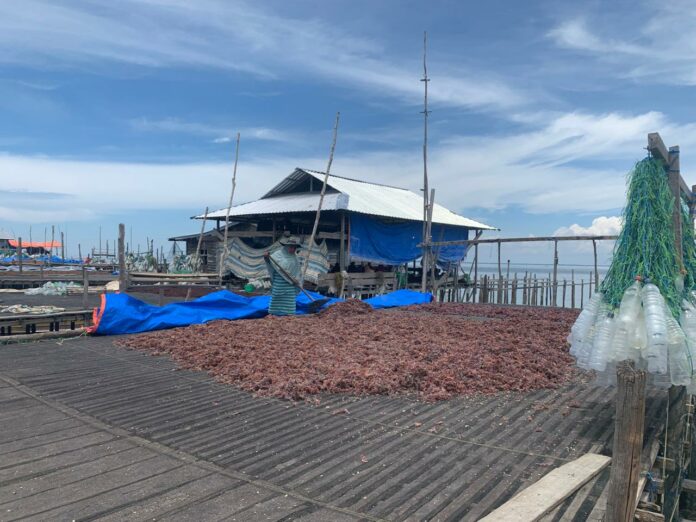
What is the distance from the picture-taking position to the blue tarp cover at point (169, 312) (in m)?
9.40

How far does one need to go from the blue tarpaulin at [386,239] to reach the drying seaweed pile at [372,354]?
30.3 feet

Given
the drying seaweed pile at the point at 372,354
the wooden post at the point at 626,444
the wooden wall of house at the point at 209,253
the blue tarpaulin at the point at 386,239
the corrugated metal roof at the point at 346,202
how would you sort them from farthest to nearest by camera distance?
the wooden wall of house at the point at 209,253, the blue tarpaulin at the point at 386,239, the corrugated metal roof at the point at 346,202, the drying seaweed pile at the point at 372,354, the wooden post at the point at 626,444

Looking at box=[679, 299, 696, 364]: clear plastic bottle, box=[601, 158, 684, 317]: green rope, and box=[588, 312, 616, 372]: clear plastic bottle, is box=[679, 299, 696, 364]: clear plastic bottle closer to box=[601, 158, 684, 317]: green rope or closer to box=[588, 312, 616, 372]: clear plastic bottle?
box=[601, 158, 684, 317]: green rope

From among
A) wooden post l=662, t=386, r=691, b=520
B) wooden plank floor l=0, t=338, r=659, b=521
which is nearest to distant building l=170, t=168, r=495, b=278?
wooden plank floor l=0, t=338, r=659, b=521

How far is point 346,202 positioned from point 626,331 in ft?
51.7

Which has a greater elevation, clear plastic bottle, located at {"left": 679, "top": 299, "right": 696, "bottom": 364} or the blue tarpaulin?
the blue tarpaulin

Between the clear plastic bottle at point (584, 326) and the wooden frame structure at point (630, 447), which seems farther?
the clear plastic bottle at point (584, 326)

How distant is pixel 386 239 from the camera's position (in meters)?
21.5

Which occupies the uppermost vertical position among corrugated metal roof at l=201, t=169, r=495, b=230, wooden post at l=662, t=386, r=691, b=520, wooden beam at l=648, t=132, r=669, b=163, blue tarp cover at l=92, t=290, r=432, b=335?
corrugated metal roof at l=201, t=169, r=495, b=230

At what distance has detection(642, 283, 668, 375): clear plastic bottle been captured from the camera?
3.79 meters

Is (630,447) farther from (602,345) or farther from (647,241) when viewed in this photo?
(647,241)

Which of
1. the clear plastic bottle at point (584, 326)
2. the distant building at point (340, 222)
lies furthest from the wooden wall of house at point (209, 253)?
the clear plastic bottle at point (584, 326)

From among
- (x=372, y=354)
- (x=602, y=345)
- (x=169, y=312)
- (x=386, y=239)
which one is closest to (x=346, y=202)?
(x=386, y=239)

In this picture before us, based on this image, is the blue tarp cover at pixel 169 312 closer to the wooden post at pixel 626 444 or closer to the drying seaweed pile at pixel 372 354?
the drying seaweed pile at pixel 372 354
